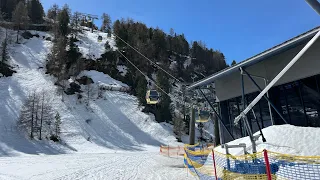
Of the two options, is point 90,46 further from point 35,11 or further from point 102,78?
point 35,11

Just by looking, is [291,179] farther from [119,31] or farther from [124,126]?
[119,31]

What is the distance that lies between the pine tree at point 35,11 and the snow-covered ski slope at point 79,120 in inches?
1255

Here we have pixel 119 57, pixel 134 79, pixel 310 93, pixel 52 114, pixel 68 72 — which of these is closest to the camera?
pixel 310 93

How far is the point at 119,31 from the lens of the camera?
79375mm

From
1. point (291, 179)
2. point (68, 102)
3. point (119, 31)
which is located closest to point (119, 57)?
point (119, 31)

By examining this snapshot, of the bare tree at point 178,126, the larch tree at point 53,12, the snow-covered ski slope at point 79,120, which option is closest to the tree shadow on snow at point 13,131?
the snow-covered ski slope at point 79,120

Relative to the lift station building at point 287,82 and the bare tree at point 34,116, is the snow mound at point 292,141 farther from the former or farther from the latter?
the bare tree at point 34,116

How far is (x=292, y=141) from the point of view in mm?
9344

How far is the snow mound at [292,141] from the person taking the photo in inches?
338

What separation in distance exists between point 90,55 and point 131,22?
41390 millimetres

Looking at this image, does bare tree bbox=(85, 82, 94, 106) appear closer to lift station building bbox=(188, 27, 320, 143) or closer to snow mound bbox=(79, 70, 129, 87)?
snow mound bbox=(79, 70, 129, 87)

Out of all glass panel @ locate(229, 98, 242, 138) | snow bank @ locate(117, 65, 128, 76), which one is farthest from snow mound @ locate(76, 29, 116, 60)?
glass panel @ locate(229, 98, 242, 138)

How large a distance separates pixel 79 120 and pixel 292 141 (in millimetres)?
39605

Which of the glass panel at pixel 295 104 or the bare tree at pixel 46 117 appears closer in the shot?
the glass panel at pixel 295 104
